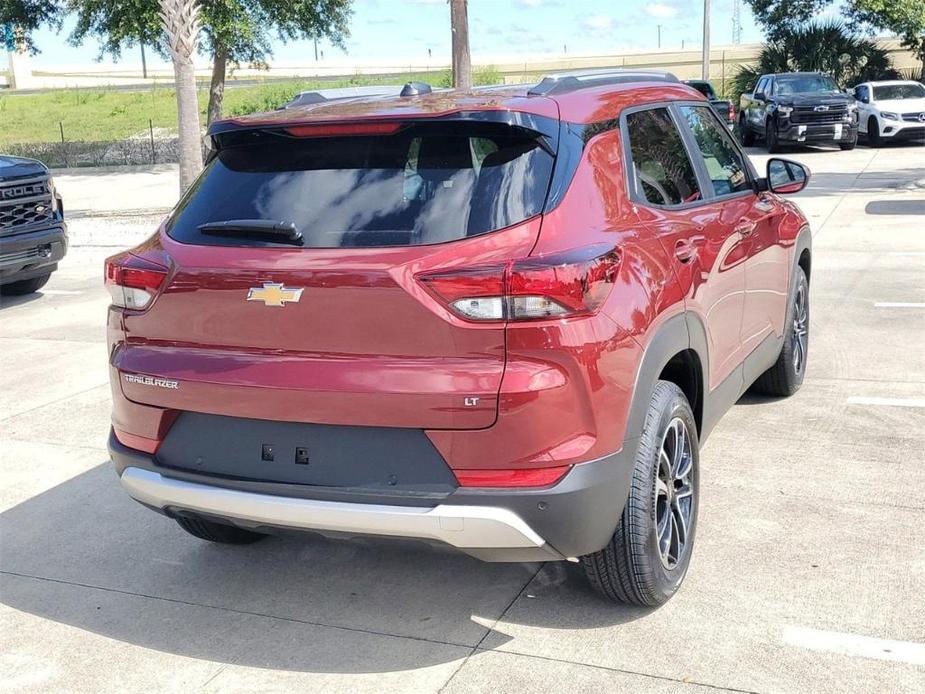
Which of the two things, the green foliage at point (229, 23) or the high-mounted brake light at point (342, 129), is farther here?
the green foliage at point (229, 23)

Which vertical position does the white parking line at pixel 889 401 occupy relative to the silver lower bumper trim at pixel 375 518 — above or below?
below

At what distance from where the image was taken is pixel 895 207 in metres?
14.0

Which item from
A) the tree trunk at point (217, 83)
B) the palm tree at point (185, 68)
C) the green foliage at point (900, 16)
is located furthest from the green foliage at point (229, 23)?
the green foliage at point (900, 16)

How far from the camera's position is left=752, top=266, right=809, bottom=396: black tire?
229 inches

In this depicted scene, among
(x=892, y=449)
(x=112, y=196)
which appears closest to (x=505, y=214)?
(x=892, y=449)

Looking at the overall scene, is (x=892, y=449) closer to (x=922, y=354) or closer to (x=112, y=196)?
(x=922, y=354)

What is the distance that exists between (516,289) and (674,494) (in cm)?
119

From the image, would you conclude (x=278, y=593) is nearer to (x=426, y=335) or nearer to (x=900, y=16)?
(x=426, y=335)

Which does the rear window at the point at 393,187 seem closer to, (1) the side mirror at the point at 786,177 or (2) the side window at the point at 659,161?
(2) the side window at the point at 659,161

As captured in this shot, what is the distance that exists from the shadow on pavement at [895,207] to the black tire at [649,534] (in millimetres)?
11000

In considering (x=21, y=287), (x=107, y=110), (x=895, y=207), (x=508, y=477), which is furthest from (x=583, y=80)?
(x=107, y=110)

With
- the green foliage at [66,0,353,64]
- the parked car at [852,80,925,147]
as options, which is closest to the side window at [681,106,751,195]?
the green foliage at [66,0,353,64]

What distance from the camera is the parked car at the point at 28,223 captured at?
9.21 meters

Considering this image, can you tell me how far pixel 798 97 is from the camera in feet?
76.8
